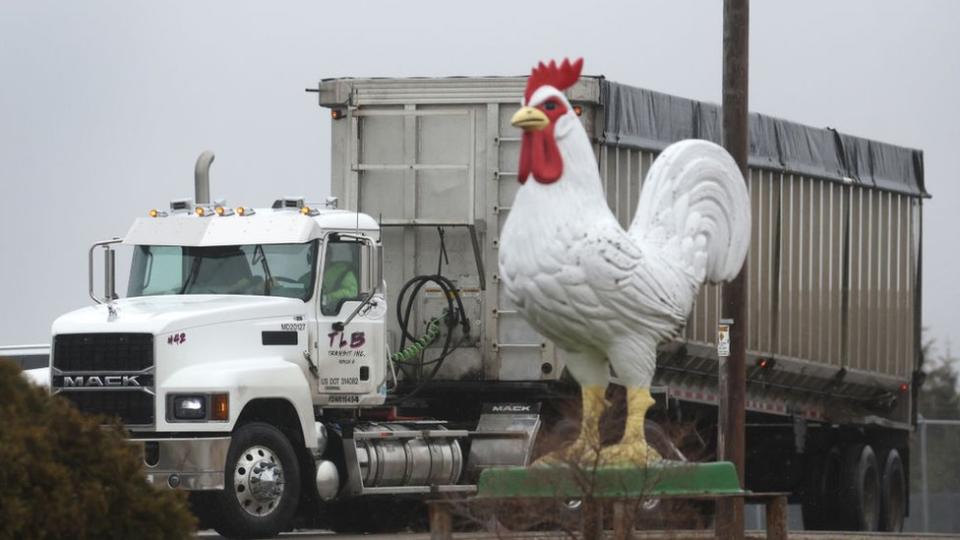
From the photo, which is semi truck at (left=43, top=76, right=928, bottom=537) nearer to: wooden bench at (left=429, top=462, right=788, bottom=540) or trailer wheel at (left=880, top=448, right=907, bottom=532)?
trailer wheel at (left=880, top=448, right=907, bottom=532)

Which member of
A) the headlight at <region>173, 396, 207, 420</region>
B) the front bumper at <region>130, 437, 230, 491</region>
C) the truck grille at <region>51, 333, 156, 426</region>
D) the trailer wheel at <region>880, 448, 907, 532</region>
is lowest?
the trailer wheel at <region>880, 448, 907, 532</region>

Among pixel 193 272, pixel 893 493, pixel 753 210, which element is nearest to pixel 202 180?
pixel 193 272

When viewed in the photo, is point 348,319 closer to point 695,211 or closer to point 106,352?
point 106,352

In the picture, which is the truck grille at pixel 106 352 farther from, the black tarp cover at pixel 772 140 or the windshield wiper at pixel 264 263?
the black tarp cover at pixel 772 140

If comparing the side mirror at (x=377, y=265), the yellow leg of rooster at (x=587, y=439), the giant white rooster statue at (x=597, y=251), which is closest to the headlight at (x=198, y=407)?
the side mirror at (x=377, y=265)

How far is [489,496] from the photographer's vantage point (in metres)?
14.1

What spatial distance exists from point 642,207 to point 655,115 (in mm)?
10974

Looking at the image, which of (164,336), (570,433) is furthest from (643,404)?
(164,336)

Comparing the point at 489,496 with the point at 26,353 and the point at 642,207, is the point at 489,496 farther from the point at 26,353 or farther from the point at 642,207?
the point at 26,353

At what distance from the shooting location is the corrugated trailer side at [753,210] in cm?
2411

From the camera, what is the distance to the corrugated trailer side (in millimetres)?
24109

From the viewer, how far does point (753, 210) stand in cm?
2723

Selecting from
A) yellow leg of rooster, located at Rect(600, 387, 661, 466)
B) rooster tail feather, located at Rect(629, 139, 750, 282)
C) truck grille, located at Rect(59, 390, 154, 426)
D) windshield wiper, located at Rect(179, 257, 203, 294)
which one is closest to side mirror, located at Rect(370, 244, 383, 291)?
windshield wiper, located at Rect(179, 257, 203, 294)

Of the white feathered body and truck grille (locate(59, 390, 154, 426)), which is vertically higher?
the white feathered body
